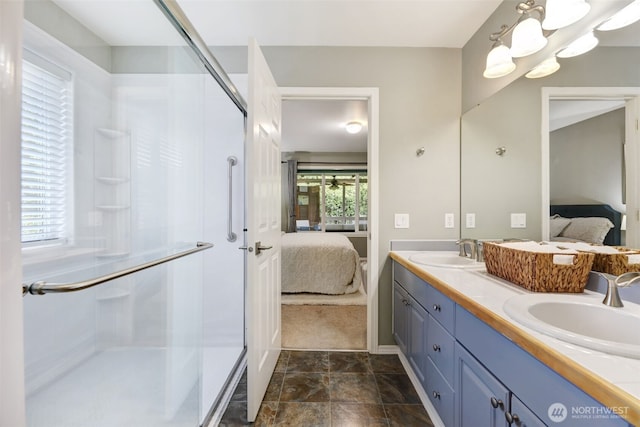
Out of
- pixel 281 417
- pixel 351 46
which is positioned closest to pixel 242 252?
pixel 281 417

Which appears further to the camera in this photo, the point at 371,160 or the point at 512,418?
the point at 371,160

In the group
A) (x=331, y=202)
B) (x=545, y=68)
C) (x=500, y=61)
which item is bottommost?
(x=331, y=202)

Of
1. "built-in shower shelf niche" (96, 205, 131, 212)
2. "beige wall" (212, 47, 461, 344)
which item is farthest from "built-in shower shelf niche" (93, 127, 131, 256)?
"beige wall" (212, 47, 461, 344)

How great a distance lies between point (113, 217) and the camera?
4.89 ft

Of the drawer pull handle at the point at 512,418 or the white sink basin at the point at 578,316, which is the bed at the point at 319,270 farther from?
the drawer pull handle at the point at 512,418

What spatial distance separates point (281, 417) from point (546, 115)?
6.95 feet

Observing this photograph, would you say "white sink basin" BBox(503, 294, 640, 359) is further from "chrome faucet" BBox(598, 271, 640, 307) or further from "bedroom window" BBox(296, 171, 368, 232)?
"bedroom window" BBox(296, 171, 368, 232)

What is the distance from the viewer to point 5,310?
451 millimetres

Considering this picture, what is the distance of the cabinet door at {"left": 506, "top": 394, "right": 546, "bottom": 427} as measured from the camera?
69 centimetres

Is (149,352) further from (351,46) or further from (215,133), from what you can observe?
(351,46)

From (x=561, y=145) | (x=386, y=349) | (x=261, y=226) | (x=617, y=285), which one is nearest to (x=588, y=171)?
(x=561, y=145)

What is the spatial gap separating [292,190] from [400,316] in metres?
4.59

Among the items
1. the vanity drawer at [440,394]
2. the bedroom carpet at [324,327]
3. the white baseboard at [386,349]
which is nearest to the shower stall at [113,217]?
the bedroom carpet at [324,327]

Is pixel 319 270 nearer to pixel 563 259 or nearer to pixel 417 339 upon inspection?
pixel 417 339
